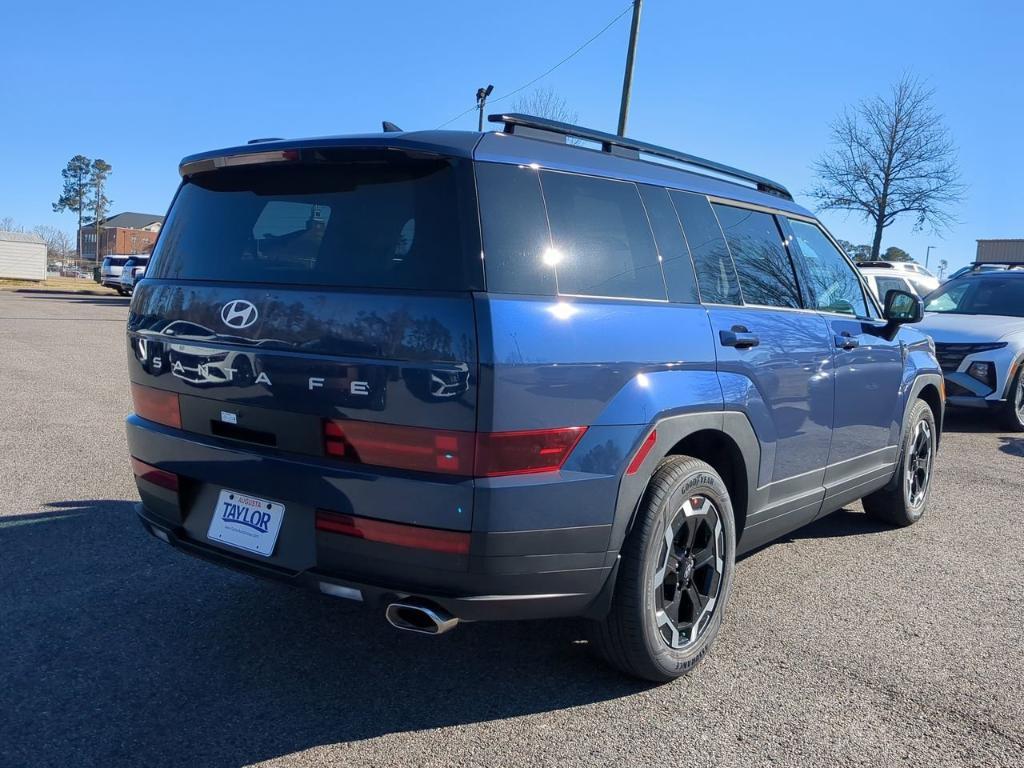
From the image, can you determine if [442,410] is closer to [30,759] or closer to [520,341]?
[520,341]

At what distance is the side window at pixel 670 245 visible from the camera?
134 inches

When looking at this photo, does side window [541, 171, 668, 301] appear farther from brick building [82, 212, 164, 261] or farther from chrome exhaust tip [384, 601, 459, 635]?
brick building [82, 212, 164, 261]

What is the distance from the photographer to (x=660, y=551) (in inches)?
124

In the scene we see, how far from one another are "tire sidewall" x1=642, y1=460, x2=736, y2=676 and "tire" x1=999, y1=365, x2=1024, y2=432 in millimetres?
7605

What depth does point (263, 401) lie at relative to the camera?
291 centimetres

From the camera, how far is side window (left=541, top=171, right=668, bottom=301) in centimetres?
297

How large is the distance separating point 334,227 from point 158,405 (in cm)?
104

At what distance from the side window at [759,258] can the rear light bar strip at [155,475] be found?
2.44 metres

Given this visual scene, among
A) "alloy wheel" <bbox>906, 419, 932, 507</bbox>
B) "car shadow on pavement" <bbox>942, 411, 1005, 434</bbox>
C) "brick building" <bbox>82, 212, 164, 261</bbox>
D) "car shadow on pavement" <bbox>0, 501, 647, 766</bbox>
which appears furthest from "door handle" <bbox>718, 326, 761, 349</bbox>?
"brick building" <bbox>82, 212, 164, 261</bbox>

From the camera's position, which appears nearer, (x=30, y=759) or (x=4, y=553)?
(x=30, y=759)

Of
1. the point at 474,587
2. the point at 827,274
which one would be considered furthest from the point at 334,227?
the point at 827,274

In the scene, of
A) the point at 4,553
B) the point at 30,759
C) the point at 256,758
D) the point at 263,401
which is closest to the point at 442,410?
the point at 263,401

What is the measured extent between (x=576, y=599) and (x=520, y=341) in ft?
2.96

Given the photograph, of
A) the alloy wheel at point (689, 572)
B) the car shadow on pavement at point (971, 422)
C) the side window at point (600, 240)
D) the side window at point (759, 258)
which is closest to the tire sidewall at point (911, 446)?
the side window at point (759, 258)
